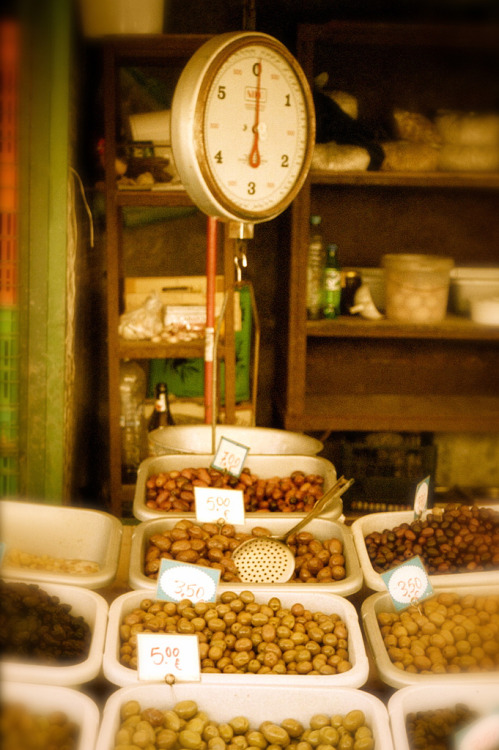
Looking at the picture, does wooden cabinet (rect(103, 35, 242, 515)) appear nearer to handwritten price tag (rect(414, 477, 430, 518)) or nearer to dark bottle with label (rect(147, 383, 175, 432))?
dark bottle with label (rect(147, 383, 175, 432))

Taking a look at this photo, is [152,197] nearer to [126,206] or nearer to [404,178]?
[126,206]

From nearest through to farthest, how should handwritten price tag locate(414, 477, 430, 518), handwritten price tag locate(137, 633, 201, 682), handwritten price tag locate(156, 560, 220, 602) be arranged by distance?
handwritten price tag locate(137, 633, 201, 682), handwritten price tag locate(156, 560, 220, 602), handwritten price tag locate(414, 477, 430, 518)

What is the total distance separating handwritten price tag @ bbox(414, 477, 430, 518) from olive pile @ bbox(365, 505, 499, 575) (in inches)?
0.9

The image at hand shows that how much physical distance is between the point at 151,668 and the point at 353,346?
2.06 m

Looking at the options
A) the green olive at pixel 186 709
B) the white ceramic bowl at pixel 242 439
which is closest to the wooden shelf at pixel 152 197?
the white ceramic bowl at pixel 242 439

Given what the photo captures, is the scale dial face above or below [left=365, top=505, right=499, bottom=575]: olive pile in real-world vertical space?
above

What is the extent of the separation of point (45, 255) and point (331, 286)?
118 cm

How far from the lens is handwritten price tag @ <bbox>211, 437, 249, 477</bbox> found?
6.34 ft

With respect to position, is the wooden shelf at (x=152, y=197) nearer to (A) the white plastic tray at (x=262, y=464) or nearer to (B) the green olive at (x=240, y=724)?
(A) the white plastic tray at (x=262, y=464)

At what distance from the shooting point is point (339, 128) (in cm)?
253

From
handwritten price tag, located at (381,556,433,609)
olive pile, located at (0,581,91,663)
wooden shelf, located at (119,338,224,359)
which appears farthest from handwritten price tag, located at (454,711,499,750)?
wooden shelf, located at (119,338,224,359)

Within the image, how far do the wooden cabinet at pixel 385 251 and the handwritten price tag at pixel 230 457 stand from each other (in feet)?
2.51

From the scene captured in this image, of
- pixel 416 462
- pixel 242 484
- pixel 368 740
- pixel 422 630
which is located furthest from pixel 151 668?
pixel 416 462

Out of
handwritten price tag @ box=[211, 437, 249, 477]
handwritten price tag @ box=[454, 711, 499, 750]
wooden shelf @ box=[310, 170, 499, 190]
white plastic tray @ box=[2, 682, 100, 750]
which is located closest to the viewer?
handwritten price tag @ box=[454, 711, 499, 750]
